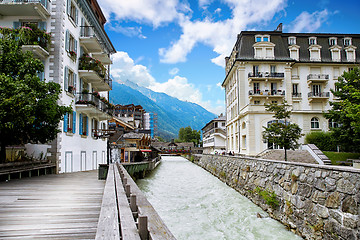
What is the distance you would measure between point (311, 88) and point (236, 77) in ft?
37.7

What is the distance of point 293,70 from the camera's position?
4322cm

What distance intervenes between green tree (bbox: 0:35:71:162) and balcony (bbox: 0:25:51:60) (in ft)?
6.92

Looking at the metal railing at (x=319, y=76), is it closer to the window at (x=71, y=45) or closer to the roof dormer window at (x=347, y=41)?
the roof dormer window at (x=347, y=41)

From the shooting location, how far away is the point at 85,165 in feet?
73.1

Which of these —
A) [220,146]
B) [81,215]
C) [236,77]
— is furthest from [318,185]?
[220,146]

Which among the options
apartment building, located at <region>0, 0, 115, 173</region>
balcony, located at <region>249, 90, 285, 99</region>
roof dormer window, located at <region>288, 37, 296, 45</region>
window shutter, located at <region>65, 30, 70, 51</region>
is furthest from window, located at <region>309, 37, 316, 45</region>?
window shutter, located at <region>65, 30, 70, 51</region>

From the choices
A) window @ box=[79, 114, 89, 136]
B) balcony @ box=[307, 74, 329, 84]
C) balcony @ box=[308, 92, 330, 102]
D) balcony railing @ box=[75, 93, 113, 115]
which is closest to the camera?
balcony railing @ box=[75, 93, 113, 115]

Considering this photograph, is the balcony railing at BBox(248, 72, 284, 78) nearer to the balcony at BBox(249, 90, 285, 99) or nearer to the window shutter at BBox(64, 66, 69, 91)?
the balcony at BBox(249, 90, 285, 99)

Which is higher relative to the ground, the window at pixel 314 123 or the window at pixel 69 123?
the window at pixel 314 123

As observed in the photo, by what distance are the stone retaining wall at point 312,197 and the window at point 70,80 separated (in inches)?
511

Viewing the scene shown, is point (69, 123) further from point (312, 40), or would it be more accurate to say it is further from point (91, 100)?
point (312, 40)

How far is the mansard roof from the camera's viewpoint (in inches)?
1631

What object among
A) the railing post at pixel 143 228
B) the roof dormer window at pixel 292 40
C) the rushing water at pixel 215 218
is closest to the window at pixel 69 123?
the rushing water at pixel 215 218

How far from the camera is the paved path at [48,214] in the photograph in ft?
16.1
